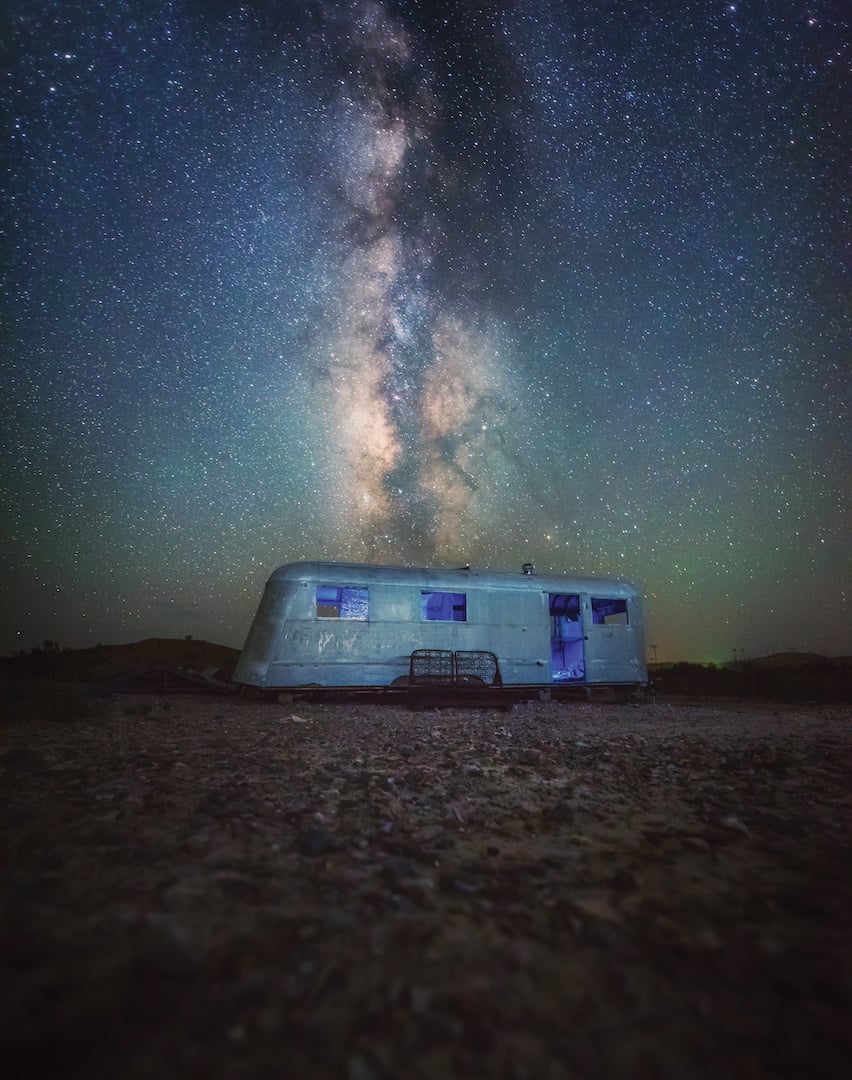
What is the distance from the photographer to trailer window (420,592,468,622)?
13.1 m

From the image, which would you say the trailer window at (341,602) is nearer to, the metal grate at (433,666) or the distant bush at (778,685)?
the metal grate at (433,666)

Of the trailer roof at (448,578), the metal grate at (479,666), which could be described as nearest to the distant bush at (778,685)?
the trailer roof at (448,578)

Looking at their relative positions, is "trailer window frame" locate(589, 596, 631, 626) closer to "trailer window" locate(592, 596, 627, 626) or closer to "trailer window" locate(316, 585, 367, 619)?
"trailer window" locate(592, 596, 627, 626)

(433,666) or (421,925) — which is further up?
(433,666)

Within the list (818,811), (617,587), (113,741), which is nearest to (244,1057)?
(818,811)

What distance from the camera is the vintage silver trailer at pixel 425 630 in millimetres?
11500

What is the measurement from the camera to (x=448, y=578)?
1299cm

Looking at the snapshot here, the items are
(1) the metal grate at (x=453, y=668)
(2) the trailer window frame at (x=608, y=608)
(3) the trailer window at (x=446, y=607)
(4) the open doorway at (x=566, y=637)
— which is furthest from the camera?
(4) the open doorway at (x=566, y=637)

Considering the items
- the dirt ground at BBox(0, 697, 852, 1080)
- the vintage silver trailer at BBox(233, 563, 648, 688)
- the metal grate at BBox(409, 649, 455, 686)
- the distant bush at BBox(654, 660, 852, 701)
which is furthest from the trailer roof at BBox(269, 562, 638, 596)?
the dirt ground at BBox(0, 697, 852, 1080)

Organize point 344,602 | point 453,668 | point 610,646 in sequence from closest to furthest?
point 453,668
point 344,602
point 610,646

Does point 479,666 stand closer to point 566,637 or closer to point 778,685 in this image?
point 566,637

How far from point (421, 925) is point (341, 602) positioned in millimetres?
10588

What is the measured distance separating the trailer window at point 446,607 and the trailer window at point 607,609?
14.1ft

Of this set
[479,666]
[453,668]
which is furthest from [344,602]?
[479,666]
